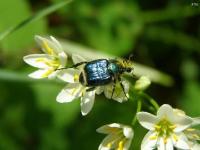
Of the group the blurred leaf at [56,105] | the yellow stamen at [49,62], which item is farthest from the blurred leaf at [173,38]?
the yellow stamen at [49,62]

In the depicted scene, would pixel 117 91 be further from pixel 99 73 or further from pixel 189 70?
pixel 189 70

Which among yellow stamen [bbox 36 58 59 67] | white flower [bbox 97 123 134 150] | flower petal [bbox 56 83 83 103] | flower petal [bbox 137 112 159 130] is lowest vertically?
white flower [bbox 97 123 134 150]

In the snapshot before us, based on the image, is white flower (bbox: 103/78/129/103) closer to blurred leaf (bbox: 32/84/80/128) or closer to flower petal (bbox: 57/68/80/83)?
flower petal (bbox: 57/68/80/83)

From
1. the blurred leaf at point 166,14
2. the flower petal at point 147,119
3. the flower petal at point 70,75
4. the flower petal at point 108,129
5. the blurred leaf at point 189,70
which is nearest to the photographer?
the flower petal at point 147,119

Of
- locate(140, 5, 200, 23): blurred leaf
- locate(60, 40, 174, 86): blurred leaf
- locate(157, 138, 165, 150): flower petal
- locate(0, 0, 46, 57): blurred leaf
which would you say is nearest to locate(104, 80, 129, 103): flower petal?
locate(157, 138, 165, 150): flower petal

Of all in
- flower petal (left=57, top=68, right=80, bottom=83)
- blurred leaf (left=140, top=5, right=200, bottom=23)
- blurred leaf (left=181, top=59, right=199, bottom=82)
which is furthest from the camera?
blurred leaf (left=181, top=59, right=199, bottom=82)

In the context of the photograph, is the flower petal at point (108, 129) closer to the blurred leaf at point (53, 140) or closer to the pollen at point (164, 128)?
the pollen at point (164, 128)

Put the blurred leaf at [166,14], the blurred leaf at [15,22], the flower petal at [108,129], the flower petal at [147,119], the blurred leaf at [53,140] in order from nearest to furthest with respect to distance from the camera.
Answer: the flower petal at [147,119], the flower petal at [108,129], the blurred leaf at [15,22], the blurred leaf at [53,140], the blurred leaf at [166,14]

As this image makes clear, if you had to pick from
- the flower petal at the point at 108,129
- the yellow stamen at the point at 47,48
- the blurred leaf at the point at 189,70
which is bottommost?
the flower petal at the point at 108,129
